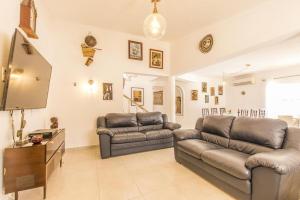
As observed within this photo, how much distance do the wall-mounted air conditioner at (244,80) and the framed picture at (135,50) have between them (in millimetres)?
5371

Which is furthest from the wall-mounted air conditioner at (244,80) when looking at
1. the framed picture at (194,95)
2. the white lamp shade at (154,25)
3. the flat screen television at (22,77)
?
the flat screen television at (22,77)

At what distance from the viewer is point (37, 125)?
303 cm

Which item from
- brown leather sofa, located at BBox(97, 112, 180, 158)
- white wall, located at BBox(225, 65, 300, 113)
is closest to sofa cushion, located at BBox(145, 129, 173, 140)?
brown leather sofa, located at BBox(97, 112, 180, 158)

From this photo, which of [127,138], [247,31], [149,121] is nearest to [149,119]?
[149,121]

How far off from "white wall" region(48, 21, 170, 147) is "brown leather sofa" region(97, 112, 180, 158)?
56 centimetres

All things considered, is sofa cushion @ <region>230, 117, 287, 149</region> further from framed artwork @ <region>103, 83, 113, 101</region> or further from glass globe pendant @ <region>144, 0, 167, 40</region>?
framed artwork @ <region>103, 83, 113, 101</region>

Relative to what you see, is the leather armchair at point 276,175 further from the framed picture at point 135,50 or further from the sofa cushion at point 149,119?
the framed picture at point 135,50

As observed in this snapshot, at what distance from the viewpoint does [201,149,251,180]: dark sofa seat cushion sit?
188 centimetres

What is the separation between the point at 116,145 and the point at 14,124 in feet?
6.45

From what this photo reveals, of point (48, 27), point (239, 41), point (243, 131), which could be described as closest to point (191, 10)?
point (239, 41)

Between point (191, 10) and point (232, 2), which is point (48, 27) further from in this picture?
point (232, 2)

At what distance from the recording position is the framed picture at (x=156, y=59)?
17.4 ft

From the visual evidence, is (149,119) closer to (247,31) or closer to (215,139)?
(215,139)

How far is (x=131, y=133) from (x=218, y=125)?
2017mm
